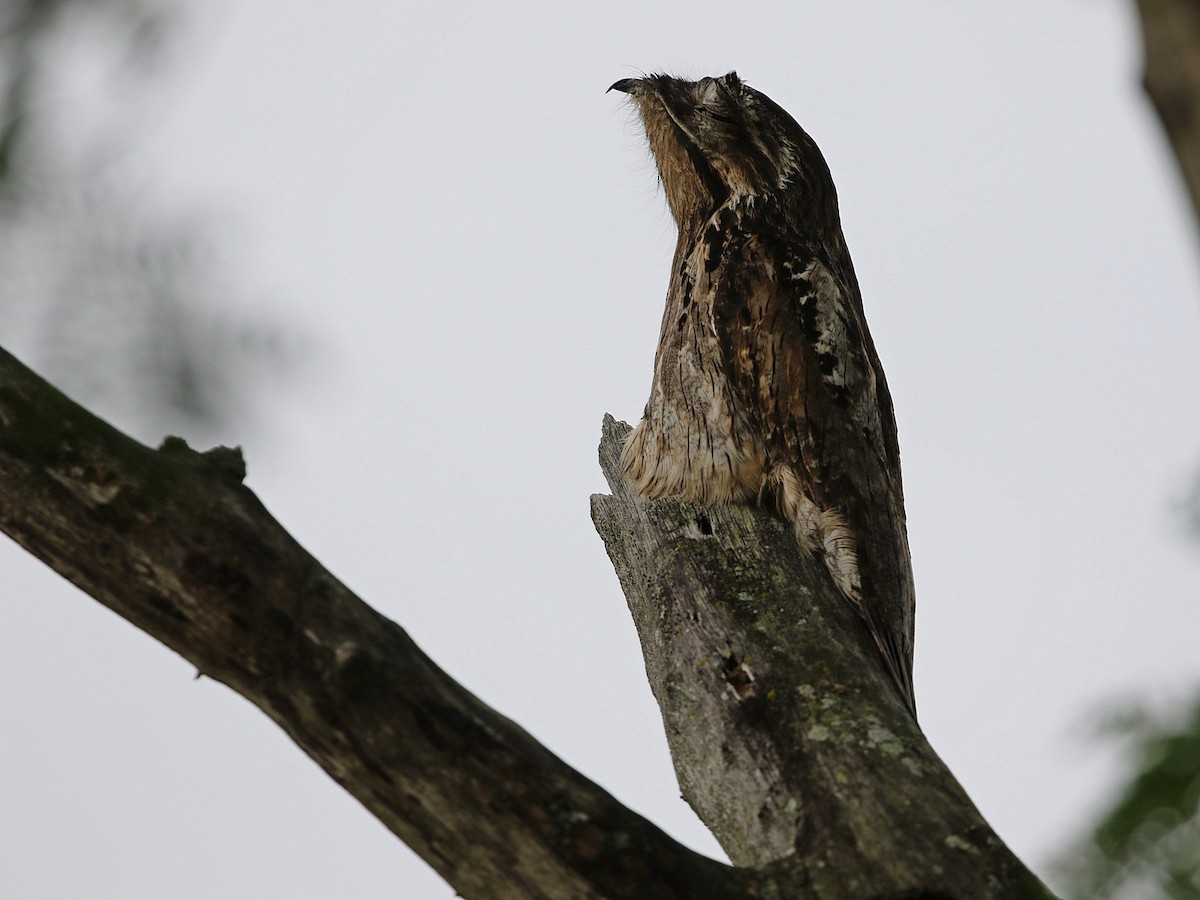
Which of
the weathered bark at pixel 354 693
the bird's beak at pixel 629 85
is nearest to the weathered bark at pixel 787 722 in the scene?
the weathered bark at pixel 354 693

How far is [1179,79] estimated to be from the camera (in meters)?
0.77

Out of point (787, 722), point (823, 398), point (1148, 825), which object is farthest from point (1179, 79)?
point (823, 398)

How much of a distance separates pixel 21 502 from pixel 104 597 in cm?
18

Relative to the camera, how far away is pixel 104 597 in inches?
65.5

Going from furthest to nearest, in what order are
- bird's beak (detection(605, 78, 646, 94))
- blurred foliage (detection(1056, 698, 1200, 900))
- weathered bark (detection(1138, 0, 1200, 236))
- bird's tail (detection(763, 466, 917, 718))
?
bird's beak (detection(605, 78, 646, 94)) → bird's tail (detection(763, 466, 917, 718)) → blurred foliage (detection(1056, 698, 1200, 900)) → weathered bark (detection(1138, 0, 1200, 236))

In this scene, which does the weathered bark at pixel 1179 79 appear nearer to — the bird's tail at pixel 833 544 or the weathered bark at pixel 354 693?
the weathered bark at pixel 354 693

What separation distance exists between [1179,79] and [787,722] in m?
1.61

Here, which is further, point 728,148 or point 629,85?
point 629,85

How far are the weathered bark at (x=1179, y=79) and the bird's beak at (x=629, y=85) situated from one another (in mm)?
3718

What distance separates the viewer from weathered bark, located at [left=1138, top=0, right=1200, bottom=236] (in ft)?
2.50

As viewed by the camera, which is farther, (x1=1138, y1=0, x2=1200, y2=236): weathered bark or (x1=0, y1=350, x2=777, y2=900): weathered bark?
(x1=0, y1=350, x2=777, y2=900): weathered bark

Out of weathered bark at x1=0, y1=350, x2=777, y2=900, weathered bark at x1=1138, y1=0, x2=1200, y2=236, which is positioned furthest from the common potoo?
weathered bark at x1=1138, y1=0, x2=1200, y2=236

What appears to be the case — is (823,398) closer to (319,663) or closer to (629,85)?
(629,85)

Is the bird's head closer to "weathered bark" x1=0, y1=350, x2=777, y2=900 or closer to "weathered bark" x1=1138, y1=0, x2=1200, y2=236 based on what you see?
"weathered bark" x1=0, y1=350, x2=777, y2=900
